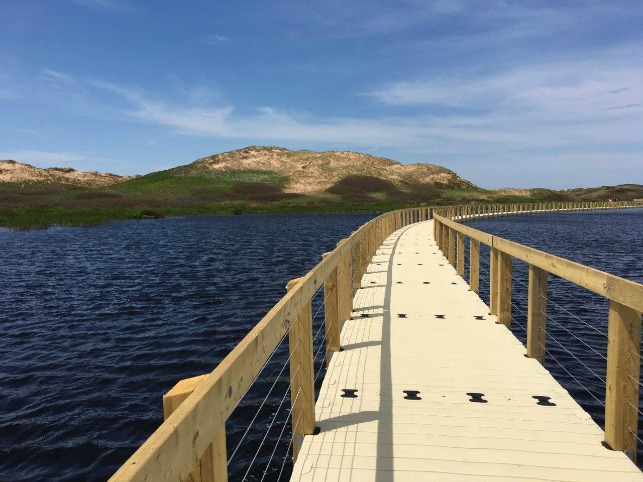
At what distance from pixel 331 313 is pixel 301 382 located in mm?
2183

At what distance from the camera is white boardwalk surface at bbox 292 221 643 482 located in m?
3.71

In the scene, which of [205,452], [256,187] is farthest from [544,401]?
[256,187]

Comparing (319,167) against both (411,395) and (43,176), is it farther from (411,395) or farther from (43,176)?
(411,395)

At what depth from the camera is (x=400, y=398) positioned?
198 inches

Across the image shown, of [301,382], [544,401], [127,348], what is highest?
[301,382]

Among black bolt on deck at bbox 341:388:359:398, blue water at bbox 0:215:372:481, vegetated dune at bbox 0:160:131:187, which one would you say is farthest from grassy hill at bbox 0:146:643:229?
black bolt on deck at bbox 341:388:359:398

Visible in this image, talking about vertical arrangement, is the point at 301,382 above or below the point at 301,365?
below

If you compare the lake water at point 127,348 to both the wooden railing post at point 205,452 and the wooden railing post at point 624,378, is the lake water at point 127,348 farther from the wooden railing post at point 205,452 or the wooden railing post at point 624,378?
the wooden railing post at point 624,378

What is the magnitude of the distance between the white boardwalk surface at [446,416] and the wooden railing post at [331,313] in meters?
0.14

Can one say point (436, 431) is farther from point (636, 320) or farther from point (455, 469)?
point (636, 320)

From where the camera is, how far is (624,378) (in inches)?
154

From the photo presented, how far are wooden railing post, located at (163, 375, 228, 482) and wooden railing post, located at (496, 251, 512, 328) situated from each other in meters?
6.22

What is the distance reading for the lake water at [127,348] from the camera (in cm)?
721

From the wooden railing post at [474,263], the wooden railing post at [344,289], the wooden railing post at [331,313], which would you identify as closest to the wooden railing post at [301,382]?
the wooden railing post at [331,313]
